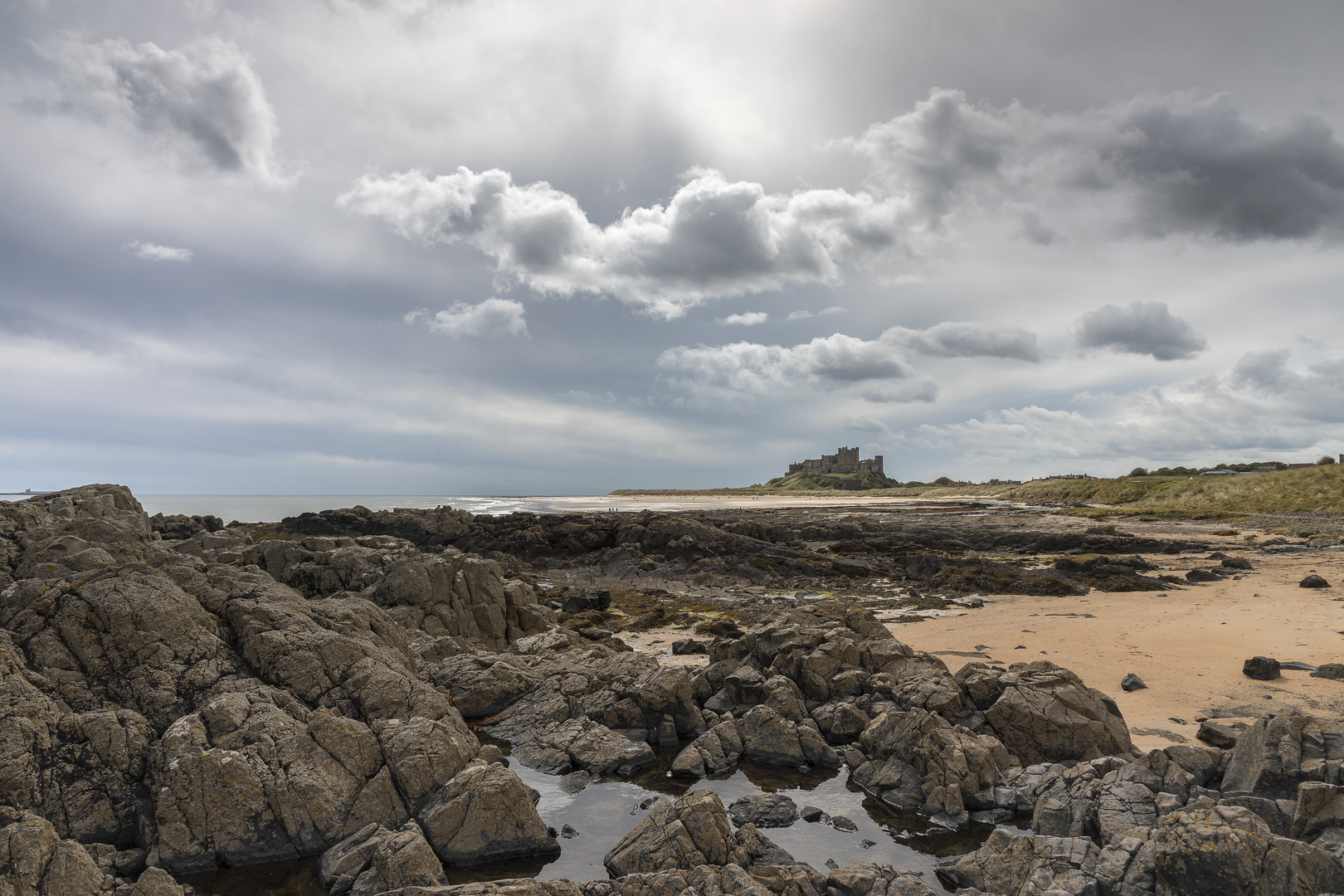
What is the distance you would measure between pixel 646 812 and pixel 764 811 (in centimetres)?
182

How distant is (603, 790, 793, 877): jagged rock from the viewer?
300 inches

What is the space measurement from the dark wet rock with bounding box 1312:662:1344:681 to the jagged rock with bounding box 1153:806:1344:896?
38.2ft

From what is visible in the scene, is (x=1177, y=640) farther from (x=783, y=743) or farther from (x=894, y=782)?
(x=783, y=743)

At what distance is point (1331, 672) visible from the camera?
1420 centimetres

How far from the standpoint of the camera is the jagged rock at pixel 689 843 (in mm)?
7613

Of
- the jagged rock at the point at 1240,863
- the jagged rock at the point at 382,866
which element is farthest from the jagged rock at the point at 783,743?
the jagged rock at the point at 382,866

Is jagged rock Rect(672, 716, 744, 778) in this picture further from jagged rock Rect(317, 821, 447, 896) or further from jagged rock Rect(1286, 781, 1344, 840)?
jagged rock Rect(1286, 781, 1344, 840)

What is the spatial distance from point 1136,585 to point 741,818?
2689cm

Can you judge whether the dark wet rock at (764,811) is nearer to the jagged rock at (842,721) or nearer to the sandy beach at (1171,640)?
the jagged rock at (842,721)

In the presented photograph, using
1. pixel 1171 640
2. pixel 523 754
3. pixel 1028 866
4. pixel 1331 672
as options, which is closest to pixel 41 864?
pixel 523 754

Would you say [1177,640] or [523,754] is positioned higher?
[1177,640]

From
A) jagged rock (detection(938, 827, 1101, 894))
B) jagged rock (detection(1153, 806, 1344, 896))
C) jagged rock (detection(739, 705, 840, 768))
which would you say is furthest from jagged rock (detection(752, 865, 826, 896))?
jagged rock (detection(739, 705, 840, 768))

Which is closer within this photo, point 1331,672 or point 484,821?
point 484,821

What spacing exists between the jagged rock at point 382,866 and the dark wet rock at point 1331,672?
1902 cm
